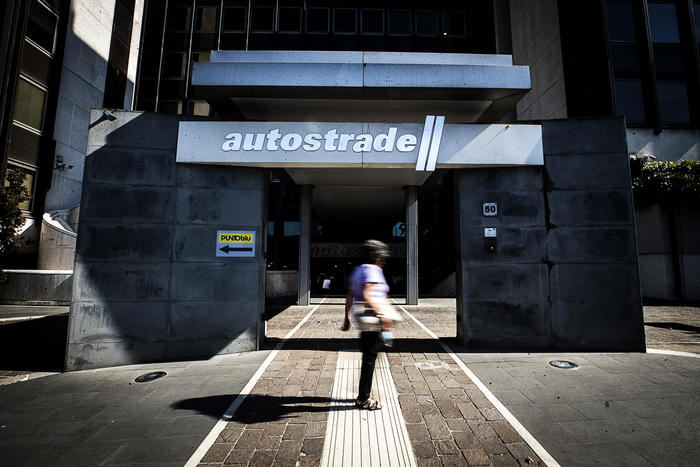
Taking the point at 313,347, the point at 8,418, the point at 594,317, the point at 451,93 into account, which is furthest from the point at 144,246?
the point at 594,317

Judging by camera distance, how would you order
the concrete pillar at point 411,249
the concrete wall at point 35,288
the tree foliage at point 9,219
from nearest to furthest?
the tree foliage at point 9,219
the concrete wall at point 35,288
the concrete pillar at point 411,249

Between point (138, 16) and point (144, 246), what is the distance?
2821 centimetres

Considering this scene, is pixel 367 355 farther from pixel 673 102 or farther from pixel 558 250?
pixel 673 102

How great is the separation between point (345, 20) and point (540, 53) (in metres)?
14.1

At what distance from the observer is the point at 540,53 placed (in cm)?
2300

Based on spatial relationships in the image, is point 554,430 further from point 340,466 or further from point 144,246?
point 144,246

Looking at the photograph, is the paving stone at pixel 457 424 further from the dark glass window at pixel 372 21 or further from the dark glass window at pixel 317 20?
the dark glass window at pixel 317 20

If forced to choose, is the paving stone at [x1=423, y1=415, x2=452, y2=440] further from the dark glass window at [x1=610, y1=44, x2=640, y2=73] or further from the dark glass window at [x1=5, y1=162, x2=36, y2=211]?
the dark glass window at [x1=610, y1=44, x2=640, y2=73]

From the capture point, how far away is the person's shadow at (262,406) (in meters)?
3.75

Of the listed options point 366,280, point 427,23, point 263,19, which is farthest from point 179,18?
point 366,280

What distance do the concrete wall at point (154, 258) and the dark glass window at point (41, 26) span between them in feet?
60.7

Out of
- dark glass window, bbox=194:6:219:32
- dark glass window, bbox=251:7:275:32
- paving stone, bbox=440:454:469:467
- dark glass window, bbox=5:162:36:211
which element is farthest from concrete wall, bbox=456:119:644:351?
dark glass window, bbox=194:6:219:32

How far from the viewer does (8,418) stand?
386 cm

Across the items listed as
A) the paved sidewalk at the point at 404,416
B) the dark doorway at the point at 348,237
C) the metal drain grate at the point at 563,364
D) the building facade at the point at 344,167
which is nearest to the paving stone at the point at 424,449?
the paved sidewalk at the point at 404,416
